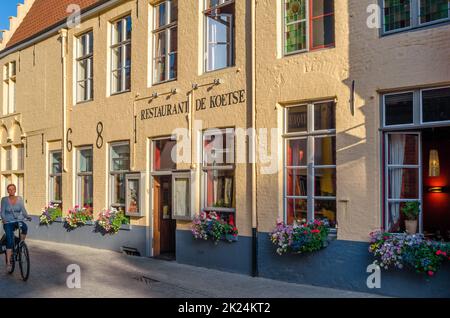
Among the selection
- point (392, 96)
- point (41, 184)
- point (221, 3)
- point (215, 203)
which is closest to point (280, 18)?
point (221, 3)

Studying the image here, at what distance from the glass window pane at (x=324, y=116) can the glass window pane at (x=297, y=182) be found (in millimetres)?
868

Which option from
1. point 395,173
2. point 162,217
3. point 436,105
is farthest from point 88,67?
point 436,105

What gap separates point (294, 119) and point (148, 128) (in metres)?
4.48

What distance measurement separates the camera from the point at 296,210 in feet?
33.2

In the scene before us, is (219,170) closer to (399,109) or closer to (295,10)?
(295,10)

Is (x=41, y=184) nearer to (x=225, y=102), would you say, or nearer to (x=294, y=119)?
(x=225, y=102)

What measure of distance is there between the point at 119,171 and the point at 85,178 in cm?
193

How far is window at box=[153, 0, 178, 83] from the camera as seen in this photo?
42.9ft

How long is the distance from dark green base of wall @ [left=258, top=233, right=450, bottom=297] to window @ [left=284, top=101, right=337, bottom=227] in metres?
0.59

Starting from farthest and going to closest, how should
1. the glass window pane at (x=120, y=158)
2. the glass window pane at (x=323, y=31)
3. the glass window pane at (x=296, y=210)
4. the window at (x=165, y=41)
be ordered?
the glass window pane at (x=120, y=158) → the window at (x=165, y=41) → the glass window pane at (x=296, y=210) → the glass window pane at (x=323, y=31)

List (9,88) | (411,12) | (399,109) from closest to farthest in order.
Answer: (411,12)
(399,109)
(9,88)

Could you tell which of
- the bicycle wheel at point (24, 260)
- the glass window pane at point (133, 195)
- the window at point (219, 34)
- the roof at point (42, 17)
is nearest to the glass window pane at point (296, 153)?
the window at point (219, 34)

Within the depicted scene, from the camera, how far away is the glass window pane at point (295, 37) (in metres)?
10.2

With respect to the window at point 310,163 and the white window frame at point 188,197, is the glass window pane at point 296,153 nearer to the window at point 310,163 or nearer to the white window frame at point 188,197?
the window at point 310,163
